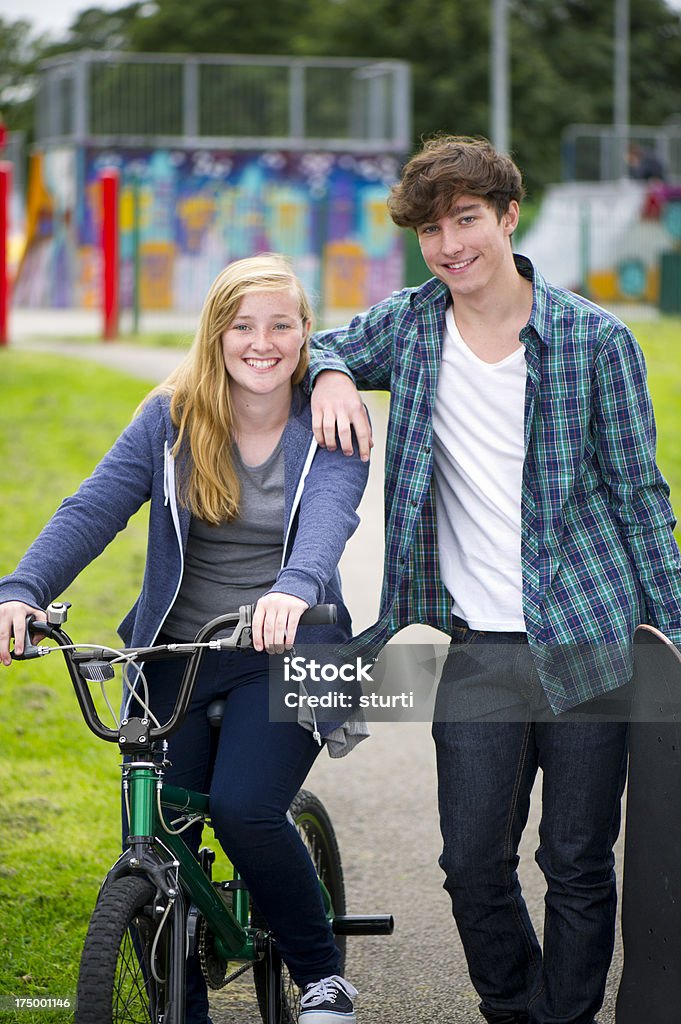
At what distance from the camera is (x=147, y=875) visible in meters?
2.89

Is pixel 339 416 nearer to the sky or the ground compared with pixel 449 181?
nearer to the ground

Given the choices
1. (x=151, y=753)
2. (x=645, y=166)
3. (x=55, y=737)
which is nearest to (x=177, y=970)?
(x=151, y=753)

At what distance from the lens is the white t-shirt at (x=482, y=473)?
3.34 meters

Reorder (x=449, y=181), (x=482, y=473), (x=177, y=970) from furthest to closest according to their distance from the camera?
(x=482, y=473), (x=449, y=181), (x=177, y=970)

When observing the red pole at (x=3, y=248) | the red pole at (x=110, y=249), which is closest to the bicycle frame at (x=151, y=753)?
the red pole at (x=3, y=248)

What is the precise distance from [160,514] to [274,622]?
561 mm

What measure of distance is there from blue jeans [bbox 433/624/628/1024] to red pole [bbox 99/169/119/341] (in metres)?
15.1

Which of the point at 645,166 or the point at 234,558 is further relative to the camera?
the point at 645,166

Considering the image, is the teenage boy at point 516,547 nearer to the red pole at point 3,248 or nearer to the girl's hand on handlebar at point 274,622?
the girl's hand on handlebar at point 274,622

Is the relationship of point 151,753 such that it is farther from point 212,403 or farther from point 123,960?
point 212,403

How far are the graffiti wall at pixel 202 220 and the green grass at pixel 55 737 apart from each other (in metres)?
11.6

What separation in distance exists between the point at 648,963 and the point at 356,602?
490 cm

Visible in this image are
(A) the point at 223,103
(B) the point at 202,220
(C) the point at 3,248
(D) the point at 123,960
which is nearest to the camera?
(D) the point at 123,960

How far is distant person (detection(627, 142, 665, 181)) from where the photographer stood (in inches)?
1201
